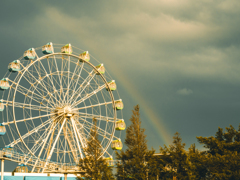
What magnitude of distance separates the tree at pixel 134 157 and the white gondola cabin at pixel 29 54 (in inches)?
701

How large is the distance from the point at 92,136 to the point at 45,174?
9709 mm

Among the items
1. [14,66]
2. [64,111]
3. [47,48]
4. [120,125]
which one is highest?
[47,48]

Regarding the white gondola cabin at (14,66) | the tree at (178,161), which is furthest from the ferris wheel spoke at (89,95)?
the tree at (178,161)

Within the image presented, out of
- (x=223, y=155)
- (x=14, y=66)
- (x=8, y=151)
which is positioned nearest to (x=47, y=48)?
(x=14, y=66)

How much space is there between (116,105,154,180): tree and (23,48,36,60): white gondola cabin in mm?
17811

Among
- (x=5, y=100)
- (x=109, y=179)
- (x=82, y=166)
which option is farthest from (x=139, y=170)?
(x=5, y=100)

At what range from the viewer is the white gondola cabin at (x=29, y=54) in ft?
155

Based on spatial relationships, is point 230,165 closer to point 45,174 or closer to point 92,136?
point 92,136

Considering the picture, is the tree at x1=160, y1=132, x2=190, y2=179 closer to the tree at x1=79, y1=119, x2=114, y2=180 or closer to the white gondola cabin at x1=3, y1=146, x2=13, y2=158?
the tree at x1=79, y1=119, x2=114, y2=180

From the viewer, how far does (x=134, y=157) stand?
127ft

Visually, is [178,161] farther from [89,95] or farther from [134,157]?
[89,95]

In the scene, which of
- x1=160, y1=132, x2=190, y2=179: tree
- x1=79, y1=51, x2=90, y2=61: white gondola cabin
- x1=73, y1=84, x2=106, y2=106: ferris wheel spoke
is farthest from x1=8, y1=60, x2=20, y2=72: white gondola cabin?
x1=160, y1=132, x2=190, y2=179: tree

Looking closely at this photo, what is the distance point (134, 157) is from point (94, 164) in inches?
188

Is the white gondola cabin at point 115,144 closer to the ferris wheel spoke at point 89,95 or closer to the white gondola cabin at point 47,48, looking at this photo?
the ferris wheel spoke at point 89,95
